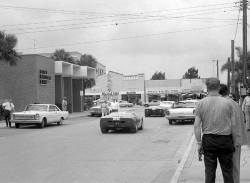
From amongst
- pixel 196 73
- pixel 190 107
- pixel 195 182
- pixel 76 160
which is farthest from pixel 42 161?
pixel 196 73

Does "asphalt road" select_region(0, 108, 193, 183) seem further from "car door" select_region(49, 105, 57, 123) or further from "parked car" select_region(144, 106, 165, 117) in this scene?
"parked car" select_region(144, 106, 165, 117)

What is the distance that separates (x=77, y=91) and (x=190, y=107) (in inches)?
1309

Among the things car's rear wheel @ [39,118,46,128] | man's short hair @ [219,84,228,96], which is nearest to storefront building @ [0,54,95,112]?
car's rear wheel @ [39,118,46,128]

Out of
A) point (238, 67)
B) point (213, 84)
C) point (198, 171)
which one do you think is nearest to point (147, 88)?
point (238, 67)

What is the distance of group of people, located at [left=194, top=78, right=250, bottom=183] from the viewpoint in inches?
260

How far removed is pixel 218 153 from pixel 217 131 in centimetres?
30

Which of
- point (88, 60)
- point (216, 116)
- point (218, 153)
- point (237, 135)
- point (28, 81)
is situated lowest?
point (218, 153)

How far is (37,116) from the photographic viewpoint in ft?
86.8

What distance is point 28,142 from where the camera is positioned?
59.6 feet

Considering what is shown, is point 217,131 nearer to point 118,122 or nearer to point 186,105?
point 118,122

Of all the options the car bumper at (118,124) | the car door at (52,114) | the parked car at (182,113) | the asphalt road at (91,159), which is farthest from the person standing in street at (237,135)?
the car door at (52,114)

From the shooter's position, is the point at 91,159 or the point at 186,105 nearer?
the point at 91,159

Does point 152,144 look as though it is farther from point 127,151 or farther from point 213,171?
point 213,171

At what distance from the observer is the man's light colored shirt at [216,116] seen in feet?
21.7
